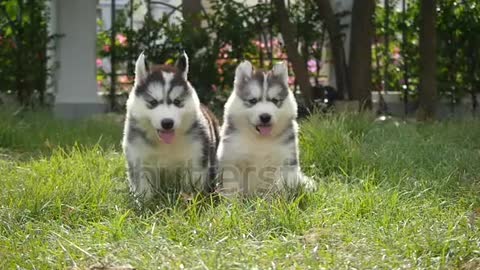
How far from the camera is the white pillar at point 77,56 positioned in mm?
10305

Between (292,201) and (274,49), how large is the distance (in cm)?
665

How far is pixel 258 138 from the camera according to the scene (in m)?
4.85

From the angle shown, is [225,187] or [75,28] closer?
[225,187]

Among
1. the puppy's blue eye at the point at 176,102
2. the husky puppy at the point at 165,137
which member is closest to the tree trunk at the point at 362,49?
the husky puppy at the point at 165,137

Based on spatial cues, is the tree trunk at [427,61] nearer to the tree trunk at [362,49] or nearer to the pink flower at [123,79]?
the tree trunk at [362,49]

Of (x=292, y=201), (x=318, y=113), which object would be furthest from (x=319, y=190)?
(x=318, y=113)

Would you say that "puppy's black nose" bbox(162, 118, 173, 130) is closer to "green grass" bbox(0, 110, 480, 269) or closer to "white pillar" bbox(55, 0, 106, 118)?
"green grass" bbox(0, 110, 480, 269)

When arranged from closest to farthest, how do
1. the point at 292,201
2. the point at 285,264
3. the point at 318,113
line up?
the point at 285,264
the point at 292,201
the point at 318,113

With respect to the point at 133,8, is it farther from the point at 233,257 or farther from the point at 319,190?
the point at 233,257

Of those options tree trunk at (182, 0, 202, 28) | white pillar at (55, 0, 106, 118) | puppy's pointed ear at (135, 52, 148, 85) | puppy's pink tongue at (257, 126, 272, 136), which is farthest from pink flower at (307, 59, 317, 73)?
puppy's pointed ear at (135, 52, 148, 85)

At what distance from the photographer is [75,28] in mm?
10352

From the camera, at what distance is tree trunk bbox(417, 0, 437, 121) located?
897 centimetres

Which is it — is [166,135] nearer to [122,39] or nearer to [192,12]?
[192,12]

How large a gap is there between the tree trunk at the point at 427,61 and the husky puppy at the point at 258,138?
436 centimetres
